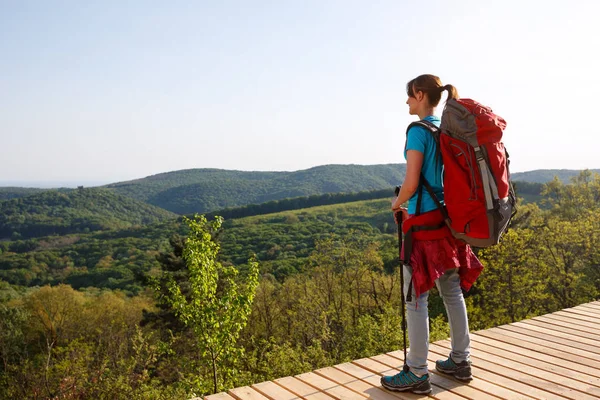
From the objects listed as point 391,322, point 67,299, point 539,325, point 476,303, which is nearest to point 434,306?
point 476,303

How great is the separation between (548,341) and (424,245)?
2221 millimetres

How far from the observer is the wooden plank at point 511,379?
3.16 meters

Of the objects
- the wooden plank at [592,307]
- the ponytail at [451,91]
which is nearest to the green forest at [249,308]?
the wooden plank at [592,307]

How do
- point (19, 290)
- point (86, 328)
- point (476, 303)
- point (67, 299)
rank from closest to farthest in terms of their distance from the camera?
point (476, 303) < point (86, 328) < point (67, 299) < point (19, 290)

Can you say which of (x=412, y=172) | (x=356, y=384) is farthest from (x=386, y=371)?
(x=412, y=172)

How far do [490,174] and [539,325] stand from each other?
113 inches

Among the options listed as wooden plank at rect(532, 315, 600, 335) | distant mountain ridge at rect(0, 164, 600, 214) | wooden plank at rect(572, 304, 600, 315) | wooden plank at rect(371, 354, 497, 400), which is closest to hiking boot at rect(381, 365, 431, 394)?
wooden plank at rect(371, 354, 497, 400)

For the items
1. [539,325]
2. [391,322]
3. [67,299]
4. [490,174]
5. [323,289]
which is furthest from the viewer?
[67,299]

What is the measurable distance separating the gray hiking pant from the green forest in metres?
6.12

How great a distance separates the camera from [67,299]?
36.9m

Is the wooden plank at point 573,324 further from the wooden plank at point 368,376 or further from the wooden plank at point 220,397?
the wooden plank at point 220,397

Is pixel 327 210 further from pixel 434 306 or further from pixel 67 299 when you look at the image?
pixel 434 306

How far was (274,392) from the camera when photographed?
3.26 metres

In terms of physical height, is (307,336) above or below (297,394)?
below
